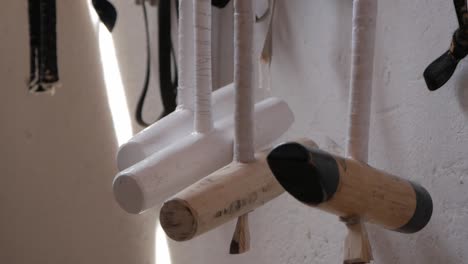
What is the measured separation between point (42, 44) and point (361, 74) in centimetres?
41

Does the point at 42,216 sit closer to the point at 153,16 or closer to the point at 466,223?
the point at 153,16

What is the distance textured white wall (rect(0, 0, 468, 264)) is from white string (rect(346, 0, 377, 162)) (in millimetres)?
117

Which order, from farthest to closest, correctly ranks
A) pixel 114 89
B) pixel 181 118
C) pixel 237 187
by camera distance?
1. pixel 114 89
2. pixel 181 118
3. pixel 237 187

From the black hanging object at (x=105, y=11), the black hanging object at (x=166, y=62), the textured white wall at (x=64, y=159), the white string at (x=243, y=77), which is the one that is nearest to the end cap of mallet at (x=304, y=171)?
the white string at (x=243, y=77)

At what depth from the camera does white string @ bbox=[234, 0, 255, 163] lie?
0.53m

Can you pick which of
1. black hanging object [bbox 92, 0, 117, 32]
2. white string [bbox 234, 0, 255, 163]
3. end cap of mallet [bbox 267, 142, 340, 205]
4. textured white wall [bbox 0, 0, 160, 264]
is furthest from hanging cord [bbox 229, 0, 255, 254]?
textured white wall [bbox 0, 0, 160, 264]

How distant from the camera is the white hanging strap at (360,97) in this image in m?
0.49

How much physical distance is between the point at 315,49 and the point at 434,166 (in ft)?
0.67

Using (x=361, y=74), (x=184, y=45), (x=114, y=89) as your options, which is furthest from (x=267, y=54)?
(x=114, y=89)

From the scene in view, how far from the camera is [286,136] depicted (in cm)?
79

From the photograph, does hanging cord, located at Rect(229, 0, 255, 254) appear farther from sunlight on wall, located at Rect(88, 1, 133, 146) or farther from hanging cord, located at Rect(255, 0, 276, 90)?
sunlight on wall, located at Rect(88, 1, 133, 146)


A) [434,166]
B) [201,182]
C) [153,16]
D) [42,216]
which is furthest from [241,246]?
[42,216]

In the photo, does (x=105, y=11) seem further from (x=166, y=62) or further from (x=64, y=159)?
(x=64, y=159)

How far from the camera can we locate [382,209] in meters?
0.50
